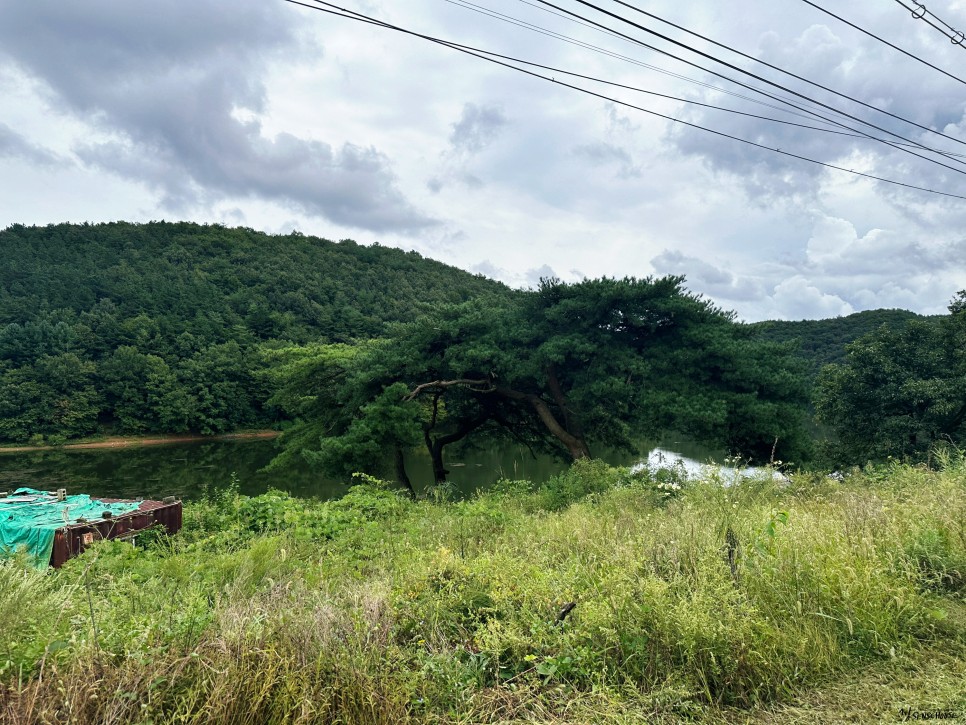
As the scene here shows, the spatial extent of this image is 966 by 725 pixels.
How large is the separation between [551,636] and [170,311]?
61.9m

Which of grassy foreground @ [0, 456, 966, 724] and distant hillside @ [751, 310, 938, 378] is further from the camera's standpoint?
distant hillside @ [751, 310, 938, 378]

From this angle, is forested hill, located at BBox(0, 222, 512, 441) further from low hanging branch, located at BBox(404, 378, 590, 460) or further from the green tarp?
the green tarp

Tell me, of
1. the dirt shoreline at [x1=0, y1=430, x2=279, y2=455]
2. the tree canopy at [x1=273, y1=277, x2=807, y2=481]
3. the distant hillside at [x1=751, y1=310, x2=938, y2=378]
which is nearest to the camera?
the tree canopy at [x1=273, y1=277, x2=807, y2=481]

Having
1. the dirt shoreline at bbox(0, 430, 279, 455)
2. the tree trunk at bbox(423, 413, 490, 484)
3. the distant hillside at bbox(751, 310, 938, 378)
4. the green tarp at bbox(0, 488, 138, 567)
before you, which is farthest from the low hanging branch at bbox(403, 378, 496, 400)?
the dirt shoreline at bbox(0, 430, 279, 455)

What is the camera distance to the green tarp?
22.8 ft

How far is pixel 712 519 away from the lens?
438 cm

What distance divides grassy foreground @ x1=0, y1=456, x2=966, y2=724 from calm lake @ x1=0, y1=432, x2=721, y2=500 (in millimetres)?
14867

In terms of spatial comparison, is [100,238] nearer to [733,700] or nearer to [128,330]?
[128,330]

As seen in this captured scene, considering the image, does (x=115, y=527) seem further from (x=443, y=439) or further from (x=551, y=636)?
(x=443, y=439)

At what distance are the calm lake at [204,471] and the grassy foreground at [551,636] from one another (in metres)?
14.9

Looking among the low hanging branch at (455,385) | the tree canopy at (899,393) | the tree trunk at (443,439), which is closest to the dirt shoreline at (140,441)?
the tree trunk at (443,439)

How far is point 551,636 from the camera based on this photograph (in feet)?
8.95

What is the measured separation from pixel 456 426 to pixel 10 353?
145ft

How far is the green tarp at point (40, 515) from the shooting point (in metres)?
6.93
